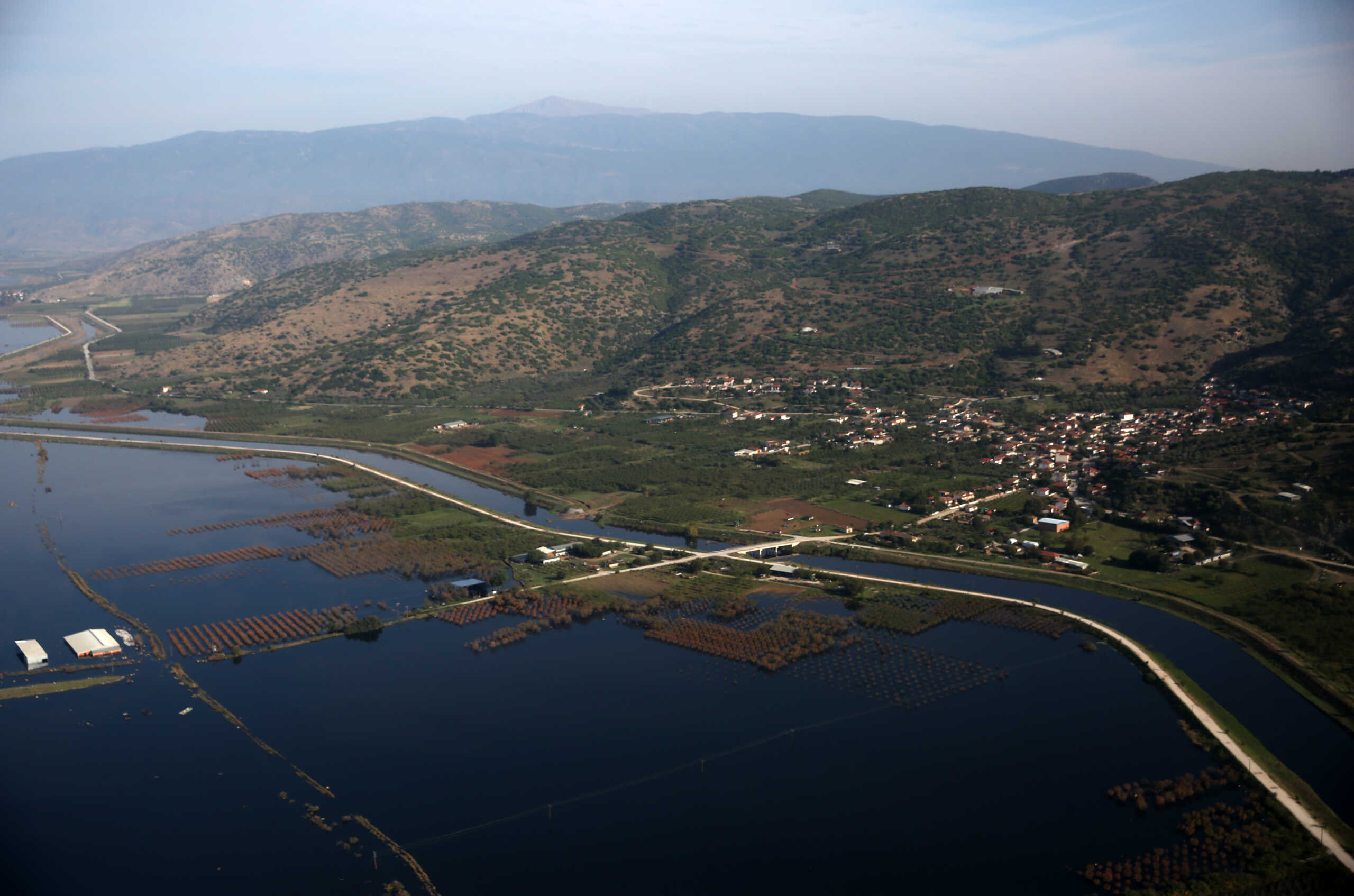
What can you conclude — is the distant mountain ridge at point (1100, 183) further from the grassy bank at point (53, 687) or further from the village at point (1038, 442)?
the grassy bank at point (53, 687)

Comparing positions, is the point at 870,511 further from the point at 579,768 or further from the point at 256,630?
the point at 256,630

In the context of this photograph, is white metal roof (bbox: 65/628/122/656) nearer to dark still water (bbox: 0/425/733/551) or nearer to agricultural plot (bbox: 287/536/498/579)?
agricultural plot (bbox: 287/536/498/579)

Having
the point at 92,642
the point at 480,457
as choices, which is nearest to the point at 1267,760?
the point at 92,642

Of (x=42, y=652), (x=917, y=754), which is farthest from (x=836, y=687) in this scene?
(x=42, y=652)

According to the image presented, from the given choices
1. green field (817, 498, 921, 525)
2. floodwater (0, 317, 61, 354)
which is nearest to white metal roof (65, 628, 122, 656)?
green field (817, 498, 921, 525)

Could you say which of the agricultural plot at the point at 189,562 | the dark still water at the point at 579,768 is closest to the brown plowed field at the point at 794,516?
the dark still water at the point at 579,768

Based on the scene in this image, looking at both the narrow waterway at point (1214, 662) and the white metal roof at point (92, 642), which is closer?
the narrow waterway at point (1214, 662)
